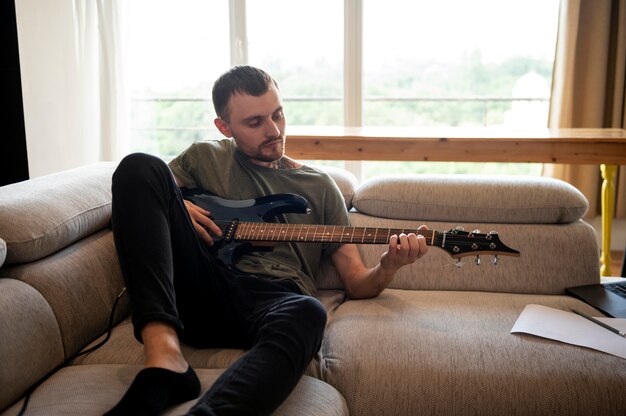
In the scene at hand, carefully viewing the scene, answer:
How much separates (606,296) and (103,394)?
4.44 ft

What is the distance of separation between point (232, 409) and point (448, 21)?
3.12 meters

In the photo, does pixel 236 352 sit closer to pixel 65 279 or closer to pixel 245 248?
pixel 245 248

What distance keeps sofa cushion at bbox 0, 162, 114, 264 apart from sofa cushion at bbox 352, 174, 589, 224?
799mm

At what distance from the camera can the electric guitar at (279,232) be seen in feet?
5.55

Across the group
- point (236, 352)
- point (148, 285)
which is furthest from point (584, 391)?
point (148, 285)

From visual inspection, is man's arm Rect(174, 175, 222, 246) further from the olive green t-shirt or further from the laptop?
the laptop

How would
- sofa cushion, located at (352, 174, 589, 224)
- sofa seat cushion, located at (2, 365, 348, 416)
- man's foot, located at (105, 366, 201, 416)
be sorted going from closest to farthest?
man's foot, located at (105, 366, 201, 416), sofa seat cushion, located at (2, 365, 348, 416), sofa cushion, located at (352, 174, 589, 224)

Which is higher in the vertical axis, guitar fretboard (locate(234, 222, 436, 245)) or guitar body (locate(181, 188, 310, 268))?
guitar body (locate(181, 188, 310, 268))

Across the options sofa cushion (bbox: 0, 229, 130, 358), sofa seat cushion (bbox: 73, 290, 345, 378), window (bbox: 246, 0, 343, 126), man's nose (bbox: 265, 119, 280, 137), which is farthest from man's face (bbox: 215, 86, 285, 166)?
window (bbox: 246, 0, 343, 126)

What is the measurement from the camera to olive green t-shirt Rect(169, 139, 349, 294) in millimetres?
1929

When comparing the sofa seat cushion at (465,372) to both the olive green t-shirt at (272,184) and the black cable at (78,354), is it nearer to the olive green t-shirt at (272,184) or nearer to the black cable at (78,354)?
the olive green t-shirt at (272,184)

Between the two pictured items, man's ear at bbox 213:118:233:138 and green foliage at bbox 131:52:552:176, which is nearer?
man's ear at bbox 213:118:233:138

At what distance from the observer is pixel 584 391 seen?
1540 millimetres

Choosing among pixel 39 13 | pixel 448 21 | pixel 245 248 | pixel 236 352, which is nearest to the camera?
pixel 236 352
